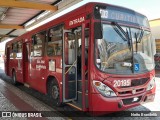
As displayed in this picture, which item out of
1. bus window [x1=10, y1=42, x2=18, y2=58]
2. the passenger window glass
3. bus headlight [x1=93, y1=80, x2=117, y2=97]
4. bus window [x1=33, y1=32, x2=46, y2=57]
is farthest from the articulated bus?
bus window [x1=10, y1=42, x2=18, y2=58]

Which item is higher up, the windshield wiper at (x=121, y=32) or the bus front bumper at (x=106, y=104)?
the windshield wiper at (x=121, y=32)

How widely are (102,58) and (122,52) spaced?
573 mm

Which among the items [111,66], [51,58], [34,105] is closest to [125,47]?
[111,66]

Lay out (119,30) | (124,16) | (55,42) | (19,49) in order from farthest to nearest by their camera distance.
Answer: (19,49), (55,42), (124,16), (119,30)

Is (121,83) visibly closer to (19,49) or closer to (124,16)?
(124,16)

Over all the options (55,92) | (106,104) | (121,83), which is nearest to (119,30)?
(121,83)

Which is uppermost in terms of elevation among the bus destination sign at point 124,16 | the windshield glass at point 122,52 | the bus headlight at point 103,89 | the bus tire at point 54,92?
the bus destination sign at point 124,16

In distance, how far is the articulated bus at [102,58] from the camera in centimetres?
466

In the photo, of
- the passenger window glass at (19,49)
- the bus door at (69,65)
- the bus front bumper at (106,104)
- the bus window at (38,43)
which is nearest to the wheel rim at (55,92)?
the bus door at (69,65)

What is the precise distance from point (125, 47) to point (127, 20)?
0.70m

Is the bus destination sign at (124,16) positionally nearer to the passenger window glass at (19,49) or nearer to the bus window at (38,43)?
the bus window at (38,43)

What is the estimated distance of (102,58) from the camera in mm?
4715

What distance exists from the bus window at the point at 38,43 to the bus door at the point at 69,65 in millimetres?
1672

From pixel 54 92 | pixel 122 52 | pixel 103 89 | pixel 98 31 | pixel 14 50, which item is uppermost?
pixel 98 31
